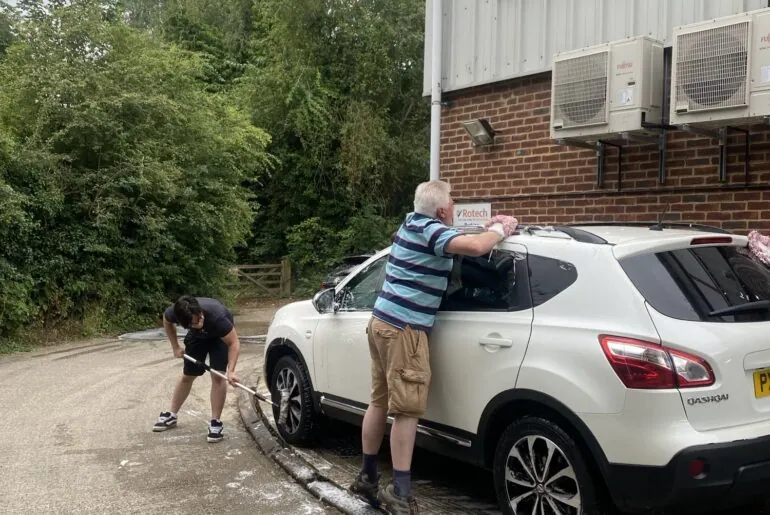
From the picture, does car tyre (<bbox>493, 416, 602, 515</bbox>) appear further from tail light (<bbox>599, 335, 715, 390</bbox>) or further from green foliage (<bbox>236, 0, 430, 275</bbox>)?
green foliage (<bbox>236, 0, 430, 275</bbox>)

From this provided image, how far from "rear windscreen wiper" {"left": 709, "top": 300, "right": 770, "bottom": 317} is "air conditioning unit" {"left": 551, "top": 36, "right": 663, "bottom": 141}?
2.57 metres

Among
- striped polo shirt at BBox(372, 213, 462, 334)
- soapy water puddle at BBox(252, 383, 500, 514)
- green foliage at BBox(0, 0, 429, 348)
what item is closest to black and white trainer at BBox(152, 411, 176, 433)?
soapy water puddle at BBox(252, 383, 500, 514)

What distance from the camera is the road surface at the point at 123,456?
14.8 ft

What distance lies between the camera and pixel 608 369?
3184 millimetres

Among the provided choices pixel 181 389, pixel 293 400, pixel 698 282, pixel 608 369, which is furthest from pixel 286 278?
pixel 608 369

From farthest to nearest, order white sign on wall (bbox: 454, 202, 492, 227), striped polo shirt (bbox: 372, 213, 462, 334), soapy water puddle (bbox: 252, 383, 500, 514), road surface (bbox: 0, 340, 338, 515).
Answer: white sign on wall (bbox: 454, 202, 492, 227) → road surface (bbox: 0, 340, 338, 515) → soapy water puddle (bbox: 252, 383, 500, 514) → striped polo shirt (bbox: 372, 213, 462, 334)

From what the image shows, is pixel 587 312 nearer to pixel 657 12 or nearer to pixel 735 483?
pixel 735 483

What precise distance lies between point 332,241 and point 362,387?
19.2 m

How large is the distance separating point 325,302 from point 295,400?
0.88 m

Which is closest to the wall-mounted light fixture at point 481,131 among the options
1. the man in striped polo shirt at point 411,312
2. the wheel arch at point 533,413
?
the man in striped polo shirt at point 411,312

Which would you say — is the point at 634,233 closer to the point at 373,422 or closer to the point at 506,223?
the point at 506,223

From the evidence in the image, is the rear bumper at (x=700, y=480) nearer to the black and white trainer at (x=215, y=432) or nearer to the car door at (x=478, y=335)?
the car door at (x=478, y=335)

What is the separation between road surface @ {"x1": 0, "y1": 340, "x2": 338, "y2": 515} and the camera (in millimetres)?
4508

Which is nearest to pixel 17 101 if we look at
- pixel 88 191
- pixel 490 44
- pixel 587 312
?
pixel 88 191
